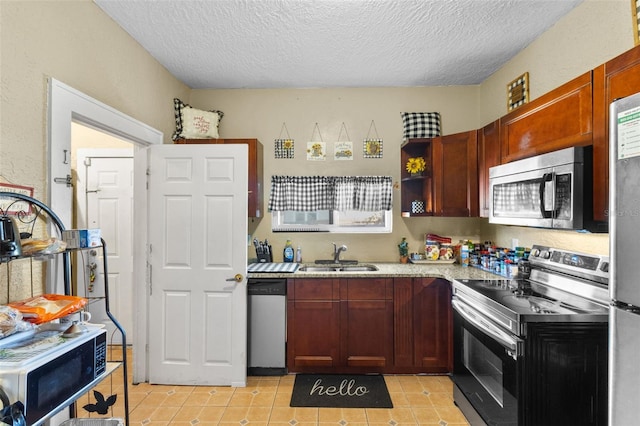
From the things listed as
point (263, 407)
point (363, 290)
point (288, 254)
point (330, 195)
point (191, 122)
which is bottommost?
point (263, 407)

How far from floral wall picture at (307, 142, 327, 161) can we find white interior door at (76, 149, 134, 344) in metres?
1.86

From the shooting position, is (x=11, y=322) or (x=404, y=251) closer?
(x=11, y=322)

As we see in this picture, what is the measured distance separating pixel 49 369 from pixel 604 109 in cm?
254

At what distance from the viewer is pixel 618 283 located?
1.10 m

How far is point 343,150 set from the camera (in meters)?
3.43

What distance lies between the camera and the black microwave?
1038mm

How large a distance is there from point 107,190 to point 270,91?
2003 millimetres

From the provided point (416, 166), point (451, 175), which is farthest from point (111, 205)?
point (451, 175)

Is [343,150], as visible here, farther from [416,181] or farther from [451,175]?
[451,175]

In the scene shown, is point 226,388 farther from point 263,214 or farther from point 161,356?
point 263,214

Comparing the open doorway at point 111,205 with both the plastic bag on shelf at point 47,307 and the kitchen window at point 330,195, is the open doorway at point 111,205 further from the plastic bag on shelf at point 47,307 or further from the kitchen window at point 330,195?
the plastic bag on shelf at point 47,307

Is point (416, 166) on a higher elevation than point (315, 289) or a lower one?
higher

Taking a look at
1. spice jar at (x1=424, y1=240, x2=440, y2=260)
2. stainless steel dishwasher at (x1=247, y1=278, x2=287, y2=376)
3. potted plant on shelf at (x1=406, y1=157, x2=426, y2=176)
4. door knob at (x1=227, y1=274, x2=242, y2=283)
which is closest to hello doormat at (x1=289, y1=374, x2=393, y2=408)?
stainless steel dishwasher at (x1=247, y1=278, x2=287, y2=376)

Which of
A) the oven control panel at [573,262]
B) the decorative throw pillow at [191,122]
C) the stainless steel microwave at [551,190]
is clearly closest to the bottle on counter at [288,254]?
the decorative throw pillow at [191,122]
